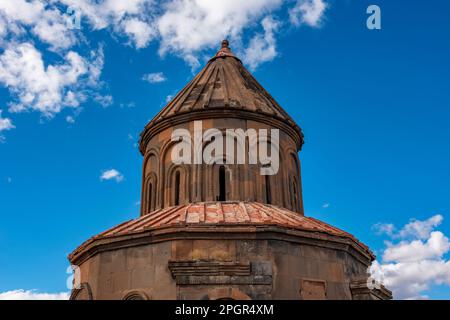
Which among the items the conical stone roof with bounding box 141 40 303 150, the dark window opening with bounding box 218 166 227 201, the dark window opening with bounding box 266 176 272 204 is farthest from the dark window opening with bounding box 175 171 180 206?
the dark window opening with bounding box 266 176 272 204

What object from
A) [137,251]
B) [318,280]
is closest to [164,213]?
[137,251]

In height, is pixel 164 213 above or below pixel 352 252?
above

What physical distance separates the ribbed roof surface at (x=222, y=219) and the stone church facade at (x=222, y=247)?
0.07 ft

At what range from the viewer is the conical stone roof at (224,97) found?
511 inches

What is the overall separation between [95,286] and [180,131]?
14.6 feet

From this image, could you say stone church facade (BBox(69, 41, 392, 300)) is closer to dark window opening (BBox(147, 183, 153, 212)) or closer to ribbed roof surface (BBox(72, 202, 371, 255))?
ribbed roof surface (BBox(72, 202, 371, 255))

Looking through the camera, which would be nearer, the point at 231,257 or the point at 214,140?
the point at 231,257

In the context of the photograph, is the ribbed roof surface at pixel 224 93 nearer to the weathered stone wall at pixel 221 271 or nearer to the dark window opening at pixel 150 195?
the dark window opening at pixel 150 195

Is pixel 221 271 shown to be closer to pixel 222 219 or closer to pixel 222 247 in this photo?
pixel 222 247

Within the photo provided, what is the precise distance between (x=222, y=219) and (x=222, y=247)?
602 mm

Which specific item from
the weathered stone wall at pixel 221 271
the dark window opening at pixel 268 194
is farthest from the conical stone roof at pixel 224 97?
the weathered stone wall at pixel 221 271

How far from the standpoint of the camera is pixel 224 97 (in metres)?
13.3
